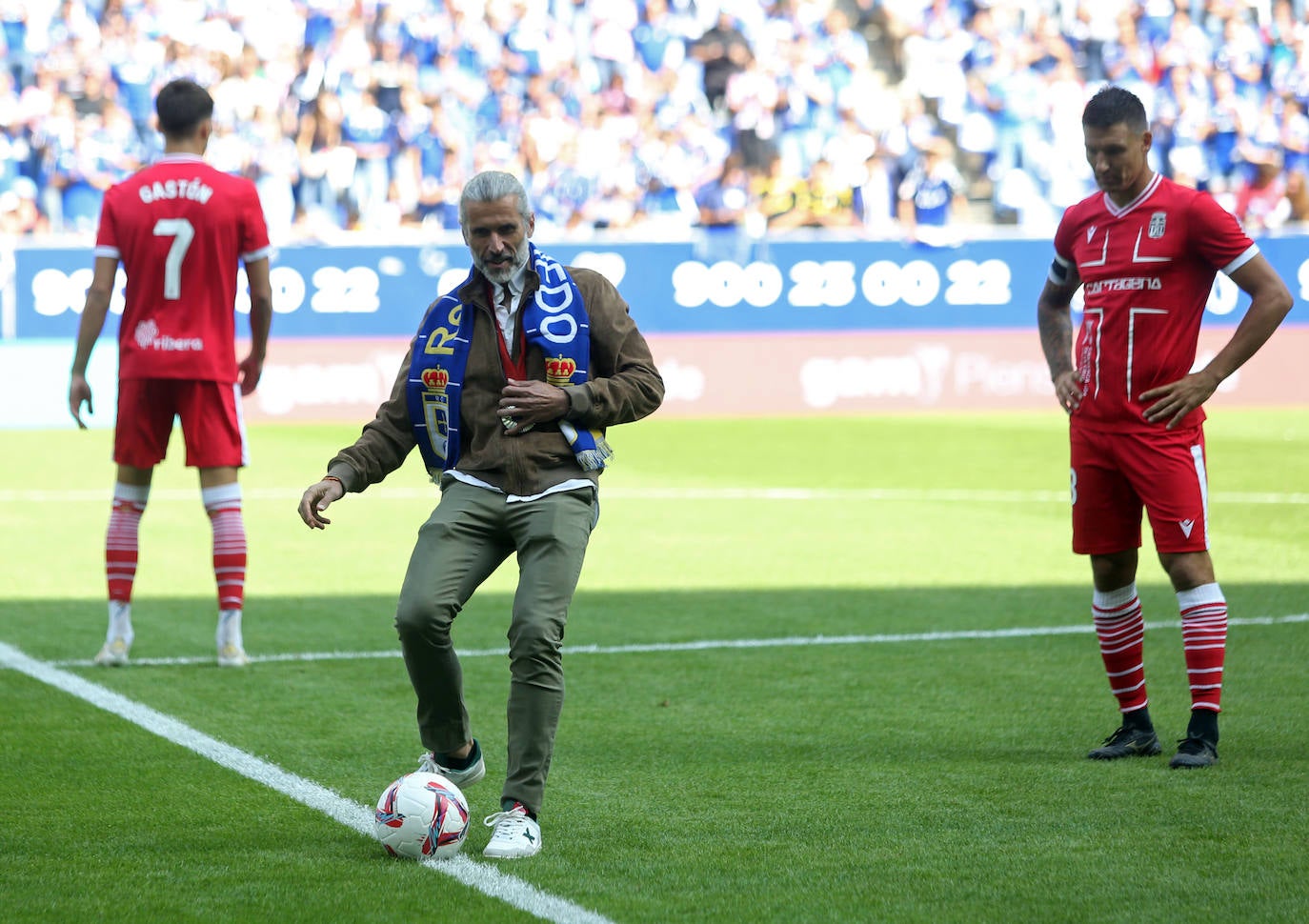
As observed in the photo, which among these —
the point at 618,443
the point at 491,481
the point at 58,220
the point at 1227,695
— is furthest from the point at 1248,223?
the point at 491,481

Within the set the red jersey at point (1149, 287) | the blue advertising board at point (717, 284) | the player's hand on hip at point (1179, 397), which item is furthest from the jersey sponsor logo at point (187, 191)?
the blue advertising board at point (717, 284)

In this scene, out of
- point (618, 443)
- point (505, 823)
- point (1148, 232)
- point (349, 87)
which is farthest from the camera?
point (349, 87)

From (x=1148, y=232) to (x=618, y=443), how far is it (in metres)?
11.5

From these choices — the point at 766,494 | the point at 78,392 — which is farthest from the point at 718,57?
the point at 78,392

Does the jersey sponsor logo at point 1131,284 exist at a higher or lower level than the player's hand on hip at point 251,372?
higher

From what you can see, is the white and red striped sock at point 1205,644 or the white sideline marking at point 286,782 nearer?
the white sideline marking at point 286,782

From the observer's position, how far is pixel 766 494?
43.6 ft

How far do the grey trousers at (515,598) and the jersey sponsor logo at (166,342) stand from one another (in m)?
2.59

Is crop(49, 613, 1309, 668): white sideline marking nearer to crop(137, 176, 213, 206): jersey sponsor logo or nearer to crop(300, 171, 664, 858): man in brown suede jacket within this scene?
crop(137, 176, 213, 206): jersey sponsor logo

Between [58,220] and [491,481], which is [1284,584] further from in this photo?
[58,220]

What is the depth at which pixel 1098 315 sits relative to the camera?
565 centimetres

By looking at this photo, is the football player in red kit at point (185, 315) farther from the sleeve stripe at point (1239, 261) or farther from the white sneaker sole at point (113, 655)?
the sleeve stripe at point (1239, 261)

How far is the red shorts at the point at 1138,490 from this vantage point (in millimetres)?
5473

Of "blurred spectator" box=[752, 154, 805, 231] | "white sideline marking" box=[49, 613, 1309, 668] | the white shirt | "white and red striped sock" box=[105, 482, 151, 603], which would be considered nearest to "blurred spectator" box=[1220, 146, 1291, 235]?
"blurred spectator" box=[752, 154, 805, 231]
